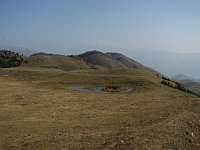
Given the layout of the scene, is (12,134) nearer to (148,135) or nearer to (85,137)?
(85,137)

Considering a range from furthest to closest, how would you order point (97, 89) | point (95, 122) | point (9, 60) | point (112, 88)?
point (9, 60), point (112, 88), point (97, 89), point (95, 122)

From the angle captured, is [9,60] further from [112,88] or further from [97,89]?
[112,88]

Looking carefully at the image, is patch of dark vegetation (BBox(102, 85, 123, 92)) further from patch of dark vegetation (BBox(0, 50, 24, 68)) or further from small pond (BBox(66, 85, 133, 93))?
patch of dark vegetation (BBox(0, 50, 24, 68))

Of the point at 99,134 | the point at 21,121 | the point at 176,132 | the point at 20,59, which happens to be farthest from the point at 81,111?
the point at 20,59

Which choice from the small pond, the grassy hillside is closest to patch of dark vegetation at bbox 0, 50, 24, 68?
the small pond

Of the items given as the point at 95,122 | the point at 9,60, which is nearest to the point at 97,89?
the point at 95,122

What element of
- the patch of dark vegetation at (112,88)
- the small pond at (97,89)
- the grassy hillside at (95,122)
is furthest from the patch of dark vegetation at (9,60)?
the grassy hillside at (95,122)

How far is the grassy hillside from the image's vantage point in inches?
939

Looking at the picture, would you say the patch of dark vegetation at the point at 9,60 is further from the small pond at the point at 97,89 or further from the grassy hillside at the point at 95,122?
the grassy hillside at the point at 95,122

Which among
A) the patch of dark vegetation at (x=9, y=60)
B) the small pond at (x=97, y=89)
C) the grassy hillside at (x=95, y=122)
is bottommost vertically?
the grassy hillside at (x=95, y=122)

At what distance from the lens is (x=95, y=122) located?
109ft

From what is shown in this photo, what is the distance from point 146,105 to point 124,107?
3.39 meters

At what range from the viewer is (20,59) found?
509ft

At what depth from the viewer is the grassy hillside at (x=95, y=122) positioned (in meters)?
23.8
